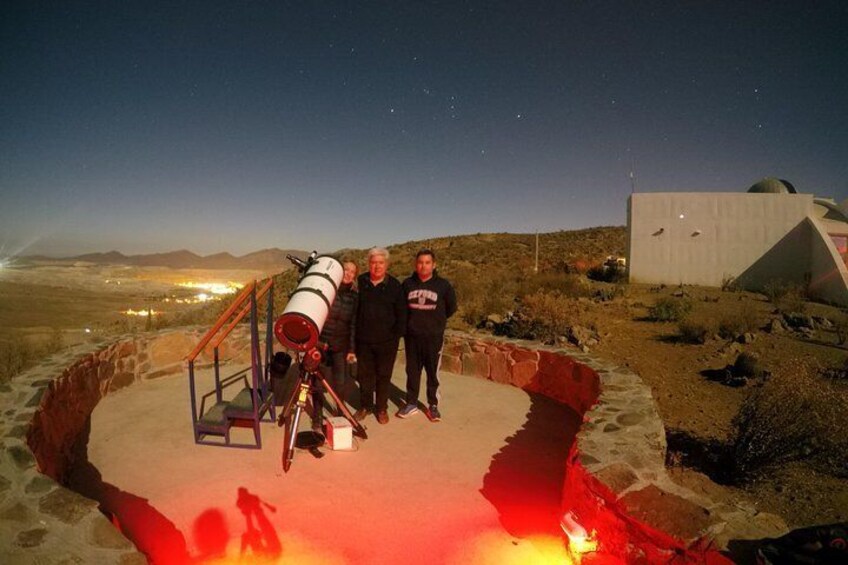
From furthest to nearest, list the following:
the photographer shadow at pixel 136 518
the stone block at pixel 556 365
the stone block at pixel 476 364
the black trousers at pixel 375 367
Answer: the stone block at pixel 476 364 < the stone block at pixel 556 365 < the black trousers at pixel 375 367 < the photographer shadow at pixel 136 518

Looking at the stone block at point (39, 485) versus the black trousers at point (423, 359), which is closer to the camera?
the stone block at point (39, 485)

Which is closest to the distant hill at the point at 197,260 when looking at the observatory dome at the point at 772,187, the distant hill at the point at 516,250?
the distant hill at the point at 516,250

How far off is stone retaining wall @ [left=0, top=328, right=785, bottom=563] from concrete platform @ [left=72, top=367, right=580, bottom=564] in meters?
0.37

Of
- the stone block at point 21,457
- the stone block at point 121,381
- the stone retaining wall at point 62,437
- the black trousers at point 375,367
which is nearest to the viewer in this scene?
the stone retaining wall at point 62,437

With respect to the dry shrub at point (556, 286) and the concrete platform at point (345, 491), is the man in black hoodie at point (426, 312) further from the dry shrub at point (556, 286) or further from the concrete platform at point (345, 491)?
the dry shrub at point (556, 286)

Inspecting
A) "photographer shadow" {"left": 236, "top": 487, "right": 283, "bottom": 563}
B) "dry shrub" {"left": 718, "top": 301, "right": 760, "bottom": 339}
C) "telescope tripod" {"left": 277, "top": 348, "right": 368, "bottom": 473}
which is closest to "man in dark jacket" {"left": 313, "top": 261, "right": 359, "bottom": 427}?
"telescope tripod" {"left": 277, "top": 348, "right": 368, "bottom": 473}

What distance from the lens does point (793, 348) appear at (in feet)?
32.9

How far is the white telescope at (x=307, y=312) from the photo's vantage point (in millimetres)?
4105

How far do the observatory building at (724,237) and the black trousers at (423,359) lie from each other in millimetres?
16174

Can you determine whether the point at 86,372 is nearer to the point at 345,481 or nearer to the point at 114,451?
the point at 114,451

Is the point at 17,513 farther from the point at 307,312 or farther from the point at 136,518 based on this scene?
the point at 307,312

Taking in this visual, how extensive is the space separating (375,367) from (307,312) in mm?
1379

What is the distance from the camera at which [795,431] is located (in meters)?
5.03

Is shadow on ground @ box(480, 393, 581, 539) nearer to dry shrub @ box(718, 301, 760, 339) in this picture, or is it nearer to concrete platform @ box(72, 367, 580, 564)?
concrete platform @ box(72, 367, 580, 564)
